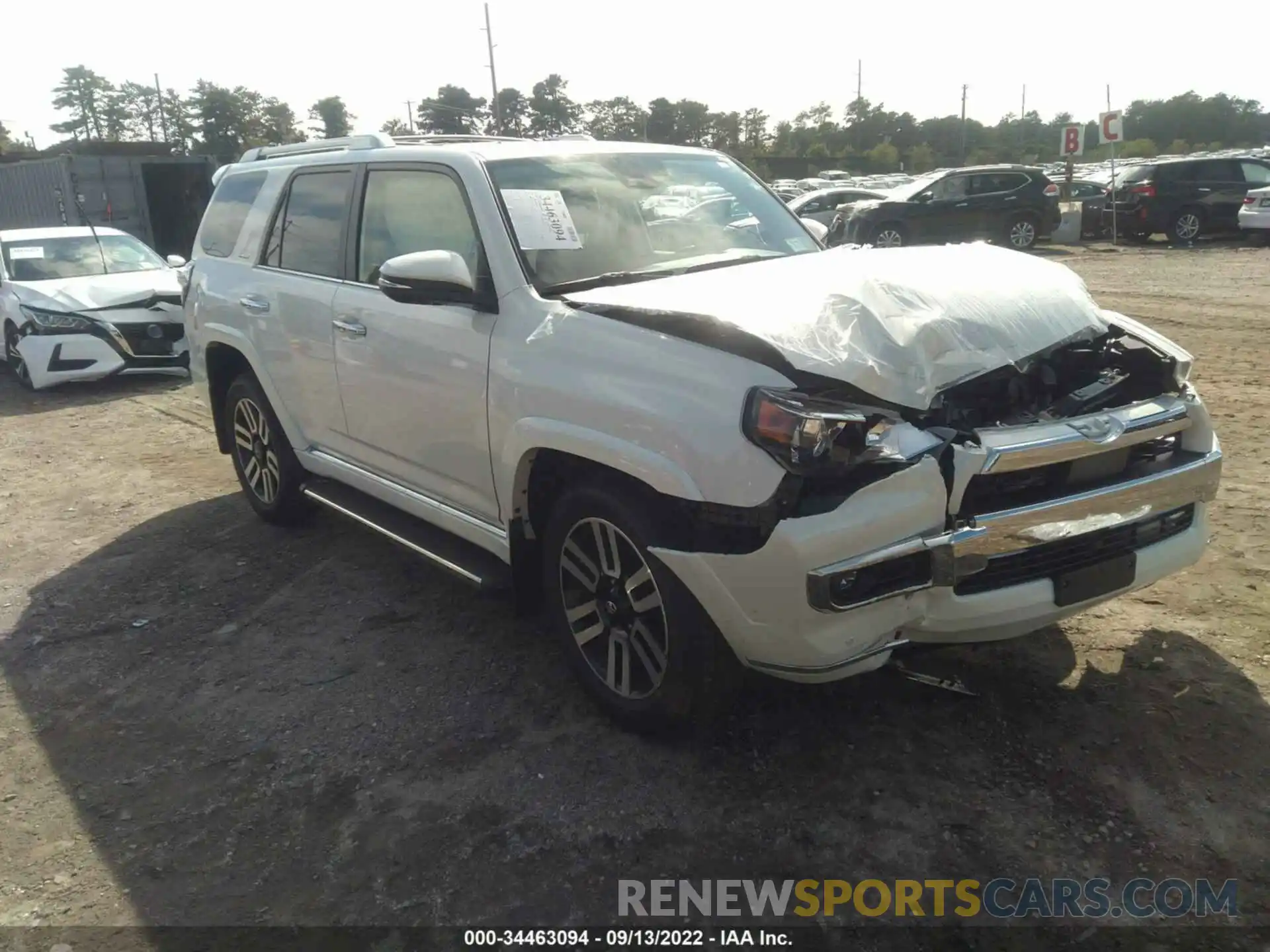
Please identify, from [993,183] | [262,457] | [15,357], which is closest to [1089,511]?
[262,457]

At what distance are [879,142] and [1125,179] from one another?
232 ft

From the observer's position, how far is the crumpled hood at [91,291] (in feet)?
31.6

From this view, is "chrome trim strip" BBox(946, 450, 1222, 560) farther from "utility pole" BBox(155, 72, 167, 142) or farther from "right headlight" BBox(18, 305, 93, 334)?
"utility pole" BBox(155, 72, 167, 142)

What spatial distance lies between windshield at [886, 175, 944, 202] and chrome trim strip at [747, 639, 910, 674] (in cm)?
Answer: 1717

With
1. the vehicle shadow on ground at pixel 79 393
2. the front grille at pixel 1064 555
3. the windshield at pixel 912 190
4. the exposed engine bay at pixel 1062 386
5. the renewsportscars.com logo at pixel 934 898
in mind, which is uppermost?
the windshield at pixel 912 190

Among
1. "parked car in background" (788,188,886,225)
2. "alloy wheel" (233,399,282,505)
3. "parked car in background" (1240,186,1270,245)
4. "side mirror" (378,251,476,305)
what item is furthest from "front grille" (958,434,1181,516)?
"parked car in background" (788,188,886,225)

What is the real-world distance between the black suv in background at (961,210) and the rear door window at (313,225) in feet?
48.2

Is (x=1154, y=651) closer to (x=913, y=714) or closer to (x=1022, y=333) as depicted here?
(x=913, y=714)

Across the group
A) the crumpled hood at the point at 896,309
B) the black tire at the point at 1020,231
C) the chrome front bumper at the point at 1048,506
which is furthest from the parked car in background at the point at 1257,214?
the chrome front bumper at the point at 1048,506

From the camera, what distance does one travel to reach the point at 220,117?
66688 mm

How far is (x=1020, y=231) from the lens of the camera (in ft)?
62.7

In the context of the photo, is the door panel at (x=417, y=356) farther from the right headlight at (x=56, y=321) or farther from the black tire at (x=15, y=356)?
the black tire at (x=15, y=356)

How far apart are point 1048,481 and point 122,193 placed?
19577 millimetres

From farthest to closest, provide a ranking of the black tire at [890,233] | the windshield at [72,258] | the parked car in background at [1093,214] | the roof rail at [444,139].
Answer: the parked car in background at [1093,214] → the black tire at [890,233] → the windshield at [72,258] → the roof rail at [444,139]
